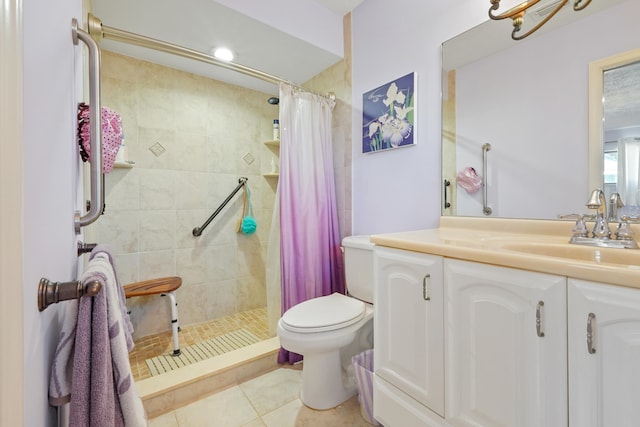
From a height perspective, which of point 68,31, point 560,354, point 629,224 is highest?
point 68,31

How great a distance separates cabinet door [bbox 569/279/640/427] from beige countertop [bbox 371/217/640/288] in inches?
1.5

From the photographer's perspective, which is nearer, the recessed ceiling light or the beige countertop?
the beige countertop

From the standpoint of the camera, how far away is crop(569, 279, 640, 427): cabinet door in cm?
60

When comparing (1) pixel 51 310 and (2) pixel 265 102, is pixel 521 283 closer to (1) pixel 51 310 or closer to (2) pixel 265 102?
(1) pixel 51 310

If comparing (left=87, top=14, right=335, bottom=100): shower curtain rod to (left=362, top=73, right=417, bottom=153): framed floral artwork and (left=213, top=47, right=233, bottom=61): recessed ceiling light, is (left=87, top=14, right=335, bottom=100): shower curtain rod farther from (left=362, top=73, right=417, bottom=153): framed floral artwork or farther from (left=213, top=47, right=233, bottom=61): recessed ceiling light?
(left=362, top=73, right=417, bottom=153): framed floral artwork

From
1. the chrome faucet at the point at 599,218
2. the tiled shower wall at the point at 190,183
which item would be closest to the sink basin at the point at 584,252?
the chrome faucet at the point at 599,218

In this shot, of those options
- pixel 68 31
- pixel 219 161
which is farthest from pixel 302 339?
pixel 219 161

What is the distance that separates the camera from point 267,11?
1.66 m

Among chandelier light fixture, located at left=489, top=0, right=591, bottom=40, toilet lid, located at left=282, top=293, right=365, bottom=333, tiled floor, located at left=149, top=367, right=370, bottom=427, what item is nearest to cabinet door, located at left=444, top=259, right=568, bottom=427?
toilet lid, located at left=282, top=293, right=365, bottom=333

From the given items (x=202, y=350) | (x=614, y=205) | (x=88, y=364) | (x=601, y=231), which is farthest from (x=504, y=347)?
(x=202, y=350)

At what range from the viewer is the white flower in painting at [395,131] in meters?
1.66

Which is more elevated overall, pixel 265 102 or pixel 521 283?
pixel 265 102

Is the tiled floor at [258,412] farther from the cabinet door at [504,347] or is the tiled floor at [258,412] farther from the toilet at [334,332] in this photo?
the cabinet door at [504,347]

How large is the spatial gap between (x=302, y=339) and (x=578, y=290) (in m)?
1.05
